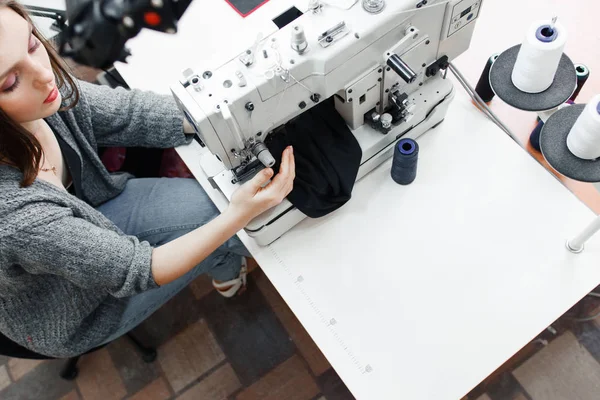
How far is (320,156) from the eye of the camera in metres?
1.27

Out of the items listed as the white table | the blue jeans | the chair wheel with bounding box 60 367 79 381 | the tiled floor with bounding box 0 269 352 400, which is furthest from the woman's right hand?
the chair wheel with bounding box 60 367 79 381

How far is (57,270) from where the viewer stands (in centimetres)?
112

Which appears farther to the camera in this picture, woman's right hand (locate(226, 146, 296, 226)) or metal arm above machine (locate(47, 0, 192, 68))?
metal arm above machine (locate(47, 0, 192, 68))

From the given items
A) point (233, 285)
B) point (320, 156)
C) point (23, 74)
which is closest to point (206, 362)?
point (233, 285)

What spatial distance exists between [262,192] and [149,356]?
48.9 inches

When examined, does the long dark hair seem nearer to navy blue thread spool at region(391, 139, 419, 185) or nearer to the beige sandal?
navy blue thread spool at region(391, 139, 419, 185)

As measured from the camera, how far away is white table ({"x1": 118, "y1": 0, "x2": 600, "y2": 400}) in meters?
1.14

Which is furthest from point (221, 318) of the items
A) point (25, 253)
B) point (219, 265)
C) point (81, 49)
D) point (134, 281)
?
point (81, 49)

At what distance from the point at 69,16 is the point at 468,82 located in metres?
1.65

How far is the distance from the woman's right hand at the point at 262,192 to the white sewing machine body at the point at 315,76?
2.2 inches

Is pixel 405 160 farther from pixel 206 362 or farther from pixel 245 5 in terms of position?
pixel 206 362

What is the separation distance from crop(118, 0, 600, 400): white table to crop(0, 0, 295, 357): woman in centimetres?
18

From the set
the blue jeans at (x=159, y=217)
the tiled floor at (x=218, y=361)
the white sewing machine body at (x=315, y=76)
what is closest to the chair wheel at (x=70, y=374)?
the tiled floor at (x=218, y=361)

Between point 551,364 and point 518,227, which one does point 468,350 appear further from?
point 551,364
